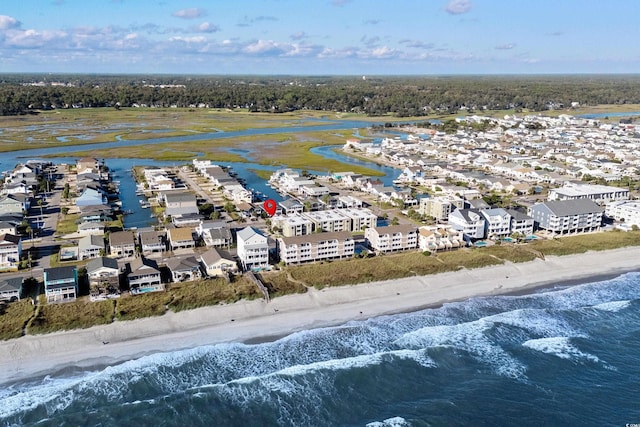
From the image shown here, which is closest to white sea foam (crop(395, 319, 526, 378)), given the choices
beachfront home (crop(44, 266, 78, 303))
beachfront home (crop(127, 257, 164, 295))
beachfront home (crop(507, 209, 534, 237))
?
Result: beachfront home (crop(127, 257, 164, 295))

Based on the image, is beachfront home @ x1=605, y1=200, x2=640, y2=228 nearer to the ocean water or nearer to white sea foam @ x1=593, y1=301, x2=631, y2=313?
white sea foam @ x1=593, y1=301, x2=631, y2=313

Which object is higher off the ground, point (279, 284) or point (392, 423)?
point (279, 284)

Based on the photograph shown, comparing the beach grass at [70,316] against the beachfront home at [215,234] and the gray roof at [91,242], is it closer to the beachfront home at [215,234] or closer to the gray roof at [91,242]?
the gray roof at [91,242]

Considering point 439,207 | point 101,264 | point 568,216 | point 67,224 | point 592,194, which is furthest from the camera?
point 592,194

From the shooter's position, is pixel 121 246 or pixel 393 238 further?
pixel 393 238

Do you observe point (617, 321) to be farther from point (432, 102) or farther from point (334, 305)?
point (432, 102)

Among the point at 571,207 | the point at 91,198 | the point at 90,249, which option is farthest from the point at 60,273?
the point at 571,207

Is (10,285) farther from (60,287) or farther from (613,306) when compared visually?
(613,306)
